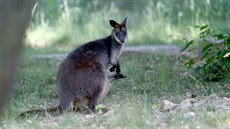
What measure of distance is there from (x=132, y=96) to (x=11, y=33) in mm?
4002

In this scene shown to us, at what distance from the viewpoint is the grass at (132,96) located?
A: 19.5ft

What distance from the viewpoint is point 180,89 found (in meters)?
8.44

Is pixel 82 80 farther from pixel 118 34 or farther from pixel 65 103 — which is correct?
pixel 118 34

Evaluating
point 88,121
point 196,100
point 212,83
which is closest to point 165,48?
point 212,83

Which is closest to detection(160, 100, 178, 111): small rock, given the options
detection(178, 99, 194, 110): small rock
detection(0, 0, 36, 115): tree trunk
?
detection(178, 99, 194, 110): small rock

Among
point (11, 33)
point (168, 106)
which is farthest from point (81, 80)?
point (11, 33)

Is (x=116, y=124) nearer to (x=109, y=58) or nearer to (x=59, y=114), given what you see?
(x=59, y=114)

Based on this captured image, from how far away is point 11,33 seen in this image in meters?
4.22

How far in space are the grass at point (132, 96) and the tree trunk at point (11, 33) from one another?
1.90 metres

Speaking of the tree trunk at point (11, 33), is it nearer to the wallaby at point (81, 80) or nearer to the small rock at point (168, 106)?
the wallaby at point (81, 80)

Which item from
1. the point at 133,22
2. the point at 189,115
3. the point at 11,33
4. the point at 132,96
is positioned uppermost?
the point at 11,33

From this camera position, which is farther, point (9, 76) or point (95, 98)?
point (95, 98)

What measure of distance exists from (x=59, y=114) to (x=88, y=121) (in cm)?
88

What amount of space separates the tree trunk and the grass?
190 cm
